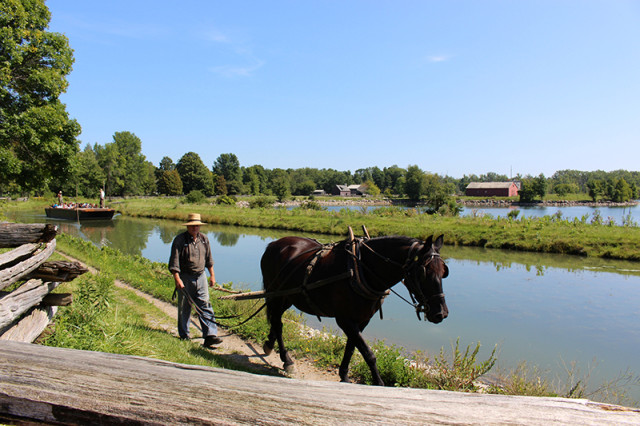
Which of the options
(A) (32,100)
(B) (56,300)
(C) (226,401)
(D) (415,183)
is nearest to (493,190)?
(D) (415,183)

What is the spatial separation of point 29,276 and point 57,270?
0.33 meters

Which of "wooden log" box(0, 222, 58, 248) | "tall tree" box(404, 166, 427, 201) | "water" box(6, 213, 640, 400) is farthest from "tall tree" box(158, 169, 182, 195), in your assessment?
"wooden log" box(0, 222, 58, 248)

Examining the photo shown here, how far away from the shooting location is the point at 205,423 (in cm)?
152

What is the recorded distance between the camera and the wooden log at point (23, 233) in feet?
15.8

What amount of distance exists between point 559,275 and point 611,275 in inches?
86.2

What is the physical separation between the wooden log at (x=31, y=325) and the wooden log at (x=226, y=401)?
9.85 feet

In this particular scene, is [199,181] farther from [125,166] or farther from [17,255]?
[17,255]

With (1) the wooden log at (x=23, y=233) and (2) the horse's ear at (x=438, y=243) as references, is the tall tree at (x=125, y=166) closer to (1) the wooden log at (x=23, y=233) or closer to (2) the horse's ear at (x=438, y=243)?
(1) the wooden log at (x=23, y=233)

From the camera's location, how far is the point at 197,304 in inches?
269

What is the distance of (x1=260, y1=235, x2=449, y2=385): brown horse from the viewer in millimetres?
4734

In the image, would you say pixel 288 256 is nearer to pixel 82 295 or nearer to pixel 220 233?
pixel 82 295

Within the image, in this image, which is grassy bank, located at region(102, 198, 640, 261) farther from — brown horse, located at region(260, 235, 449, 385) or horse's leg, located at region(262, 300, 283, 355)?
brown horse, located at region(260, 235, 449, 385)

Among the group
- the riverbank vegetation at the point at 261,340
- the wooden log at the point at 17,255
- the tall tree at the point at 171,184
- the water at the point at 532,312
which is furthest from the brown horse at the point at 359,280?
the tall tree at the point at 171,184

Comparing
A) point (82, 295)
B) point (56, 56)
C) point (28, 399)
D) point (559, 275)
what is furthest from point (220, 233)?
point (28, 399)
